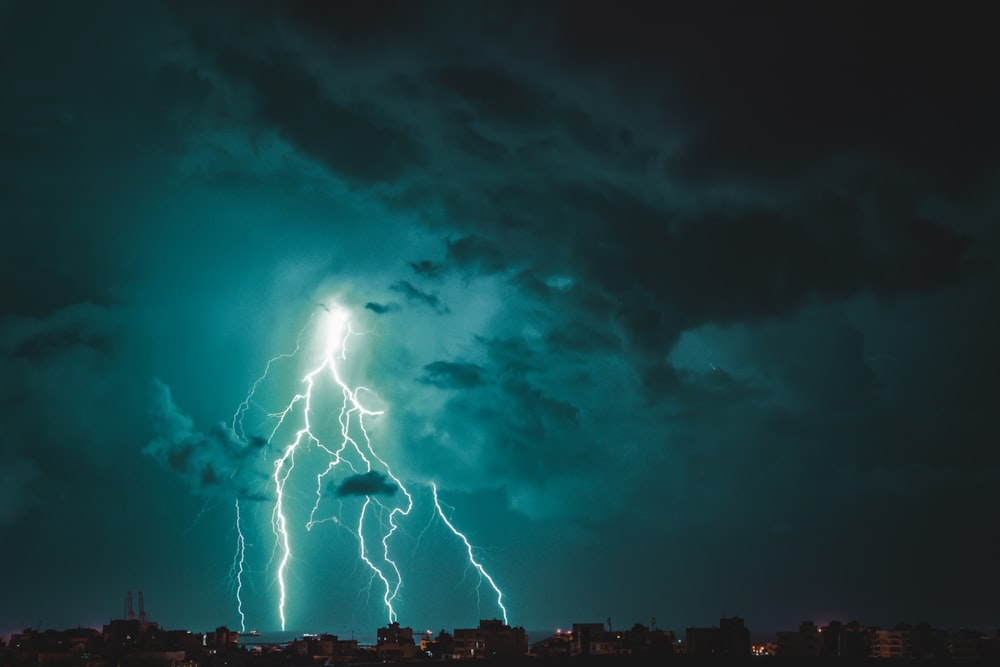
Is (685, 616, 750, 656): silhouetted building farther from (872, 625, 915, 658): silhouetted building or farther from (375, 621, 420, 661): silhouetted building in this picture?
(375, 621, 420, 661): silhouetted building

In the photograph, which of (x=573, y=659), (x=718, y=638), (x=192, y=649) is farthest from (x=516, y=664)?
(x=192, y=649)

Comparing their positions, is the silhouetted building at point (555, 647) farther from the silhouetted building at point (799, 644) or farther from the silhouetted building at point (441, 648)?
the silhouetted building at point (799, 644)

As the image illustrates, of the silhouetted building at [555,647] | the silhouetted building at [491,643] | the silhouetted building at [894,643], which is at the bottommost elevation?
the silhouetted building at [894,643]

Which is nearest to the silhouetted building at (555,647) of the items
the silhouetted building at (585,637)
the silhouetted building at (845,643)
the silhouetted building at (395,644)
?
the silhouetted building at (585,637)

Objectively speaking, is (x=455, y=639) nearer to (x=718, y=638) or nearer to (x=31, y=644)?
(x=718, y=638)

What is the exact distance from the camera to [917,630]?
41812mm

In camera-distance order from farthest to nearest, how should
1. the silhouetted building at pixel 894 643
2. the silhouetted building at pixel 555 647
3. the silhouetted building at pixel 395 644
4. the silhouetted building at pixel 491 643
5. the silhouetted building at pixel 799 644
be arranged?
the silhouetted building at pixel 395 644 < the silhouetted building at pixel 894 643 < the silhouetted building at pixel 555 647 < the silhouetted building at pixel 491 643 < the silhouetted building at pixel 799 644

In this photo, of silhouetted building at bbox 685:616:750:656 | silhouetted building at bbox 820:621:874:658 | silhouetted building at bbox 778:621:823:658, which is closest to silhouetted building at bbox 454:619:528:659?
silhouetted building at bbox 685:616:750:656

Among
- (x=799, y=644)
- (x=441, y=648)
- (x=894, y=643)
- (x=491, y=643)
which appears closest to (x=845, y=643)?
(x=799, y=644)

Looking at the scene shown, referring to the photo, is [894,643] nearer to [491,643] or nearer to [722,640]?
[722,640]

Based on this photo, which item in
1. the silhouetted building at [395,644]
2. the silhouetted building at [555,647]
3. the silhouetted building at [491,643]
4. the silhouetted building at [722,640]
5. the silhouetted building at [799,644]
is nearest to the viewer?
the silhouetted building at [722,640]

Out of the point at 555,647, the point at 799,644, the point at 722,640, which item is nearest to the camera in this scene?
the point at 722,640

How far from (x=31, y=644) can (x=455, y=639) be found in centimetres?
1869

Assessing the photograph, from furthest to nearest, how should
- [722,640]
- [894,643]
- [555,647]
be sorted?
[555,647] < [894,643] < [722,640]
